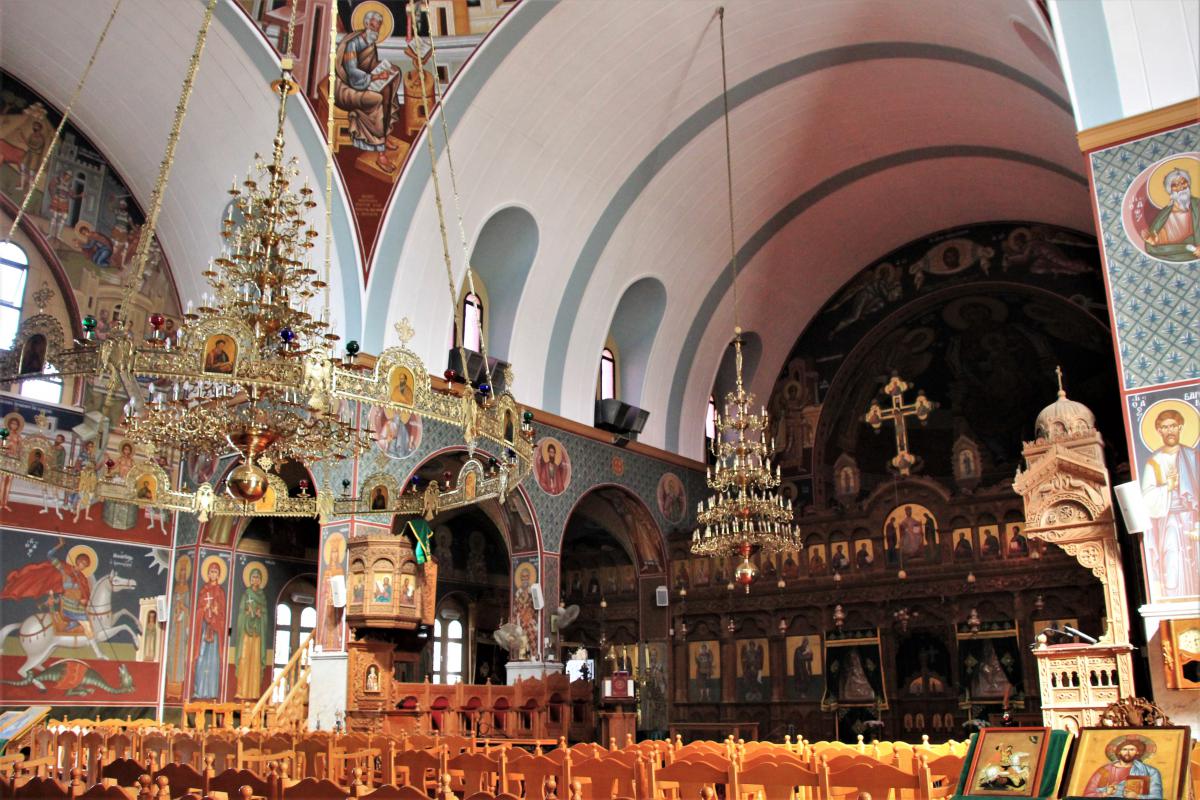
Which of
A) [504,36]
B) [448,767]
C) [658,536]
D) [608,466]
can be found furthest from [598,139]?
[448,767]

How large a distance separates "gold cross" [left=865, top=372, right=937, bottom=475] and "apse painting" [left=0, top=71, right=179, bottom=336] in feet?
44.7

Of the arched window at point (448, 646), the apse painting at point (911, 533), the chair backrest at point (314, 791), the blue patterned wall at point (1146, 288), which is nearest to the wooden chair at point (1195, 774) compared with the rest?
the blue patterned wall at point (1146, 288)

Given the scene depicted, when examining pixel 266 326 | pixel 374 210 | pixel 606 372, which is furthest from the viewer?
pixel 606 372

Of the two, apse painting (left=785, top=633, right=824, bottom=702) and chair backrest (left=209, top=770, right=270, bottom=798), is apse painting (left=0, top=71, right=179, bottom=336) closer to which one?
chair backrest (left=209, top=770, right=270, bottom=798)

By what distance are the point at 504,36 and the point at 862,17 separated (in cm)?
558

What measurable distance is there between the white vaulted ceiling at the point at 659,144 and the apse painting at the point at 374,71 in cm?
28

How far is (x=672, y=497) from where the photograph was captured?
2148 centimetres

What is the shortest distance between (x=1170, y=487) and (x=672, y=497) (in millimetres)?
13487

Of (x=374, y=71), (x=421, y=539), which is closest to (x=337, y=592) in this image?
(x=421, y=539)

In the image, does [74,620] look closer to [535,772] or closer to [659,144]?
[535,772]

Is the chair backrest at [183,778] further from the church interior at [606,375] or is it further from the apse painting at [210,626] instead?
the apse painting at [210,626]

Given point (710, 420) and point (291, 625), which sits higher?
point (710, 420)

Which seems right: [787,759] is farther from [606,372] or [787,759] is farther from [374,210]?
[606,372]

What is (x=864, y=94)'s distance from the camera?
59.2 ft
